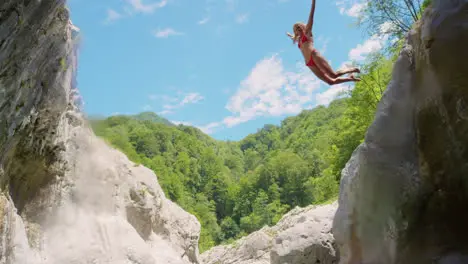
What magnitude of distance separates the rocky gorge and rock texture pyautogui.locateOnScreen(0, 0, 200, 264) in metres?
0.03

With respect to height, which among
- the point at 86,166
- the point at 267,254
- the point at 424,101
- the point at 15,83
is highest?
the point at 15,83

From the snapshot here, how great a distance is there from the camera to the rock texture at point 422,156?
6367mm

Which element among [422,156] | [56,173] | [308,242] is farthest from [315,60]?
[308,242]

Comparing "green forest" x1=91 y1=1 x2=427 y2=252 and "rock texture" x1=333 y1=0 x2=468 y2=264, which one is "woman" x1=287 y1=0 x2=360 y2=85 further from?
"green forest" x1=91 y1=1 x2=427 y2=252

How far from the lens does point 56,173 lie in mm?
9312

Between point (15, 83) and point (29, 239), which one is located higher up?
point (15, 83)

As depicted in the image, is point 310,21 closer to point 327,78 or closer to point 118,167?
point 327,78

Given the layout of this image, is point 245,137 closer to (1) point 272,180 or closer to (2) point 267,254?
(1) point 272,180

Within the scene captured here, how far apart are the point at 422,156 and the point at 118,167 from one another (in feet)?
23.0

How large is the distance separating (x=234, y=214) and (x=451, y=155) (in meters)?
77.5

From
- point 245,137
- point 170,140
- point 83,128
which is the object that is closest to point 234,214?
point 170,140

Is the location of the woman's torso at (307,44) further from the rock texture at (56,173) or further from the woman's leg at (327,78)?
the rock texture at (56,173)

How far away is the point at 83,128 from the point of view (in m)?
10.6

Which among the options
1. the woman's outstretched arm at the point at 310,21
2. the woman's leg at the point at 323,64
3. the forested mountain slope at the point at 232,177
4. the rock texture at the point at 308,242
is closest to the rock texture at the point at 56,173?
the rock texture at the point at 308,242
